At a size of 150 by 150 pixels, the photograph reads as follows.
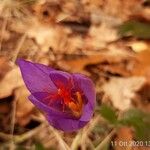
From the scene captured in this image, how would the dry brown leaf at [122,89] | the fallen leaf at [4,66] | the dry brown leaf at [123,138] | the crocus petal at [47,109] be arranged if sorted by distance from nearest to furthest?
the crocus petal at [47,109]
the dry brown leaf at [123,138]
the dry brown leaf at [122,89]
the fallen leaf at [4,66]

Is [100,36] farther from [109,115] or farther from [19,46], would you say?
[109,115]

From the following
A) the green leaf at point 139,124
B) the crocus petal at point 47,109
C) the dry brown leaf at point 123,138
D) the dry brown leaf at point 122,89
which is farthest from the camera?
the dry brown leaf at point 122,89

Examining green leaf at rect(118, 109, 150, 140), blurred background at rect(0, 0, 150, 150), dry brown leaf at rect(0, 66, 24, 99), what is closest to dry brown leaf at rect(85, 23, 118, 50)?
blurred background at rect(0, 0, 150, 150)

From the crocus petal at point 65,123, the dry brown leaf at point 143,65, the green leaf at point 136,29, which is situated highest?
the crocus petal at point 65,123

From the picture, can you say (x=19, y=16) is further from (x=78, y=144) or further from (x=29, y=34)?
(x=78, y=144)

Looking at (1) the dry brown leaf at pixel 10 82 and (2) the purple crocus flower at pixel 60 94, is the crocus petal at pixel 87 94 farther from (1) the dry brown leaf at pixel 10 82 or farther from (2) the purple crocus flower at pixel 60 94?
(1) the dry brown leaf at pixel 10 82

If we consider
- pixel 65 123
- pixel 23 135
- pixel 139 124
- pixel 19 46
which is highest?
pixel 65 123

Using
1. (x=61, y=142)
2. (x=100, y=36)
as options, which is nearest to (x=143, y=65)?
(x=100, y=36)

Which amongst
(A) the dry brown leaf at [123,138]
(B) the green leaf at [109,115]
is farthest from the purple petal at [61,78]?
(A) the dry brown leaf at [123,138]
